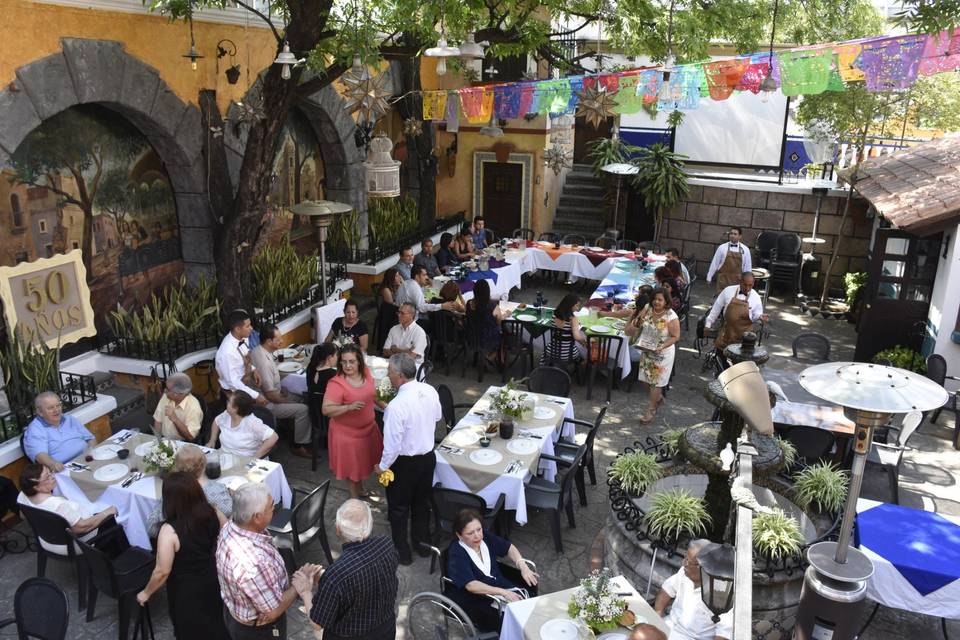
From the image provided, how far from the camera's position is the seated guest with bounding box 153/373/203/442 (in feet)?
22.5

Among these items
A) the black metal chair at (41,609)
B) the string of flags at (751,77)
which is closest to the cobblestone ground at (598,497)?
the black metal chair at (41,609)

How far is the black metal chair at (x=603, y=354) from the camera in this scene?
974cm

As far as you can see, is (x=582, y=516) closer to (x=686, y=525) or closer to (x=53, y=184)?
(x=686, y=525)

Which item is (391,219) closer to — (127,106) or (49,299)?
(127,106)

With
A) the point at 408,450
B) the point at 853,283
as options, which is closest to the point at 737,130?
the point at 853,283

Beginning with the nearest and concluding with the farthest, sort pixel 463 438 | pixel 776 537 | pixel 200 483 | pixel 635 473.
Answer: pixel 776 537 → pixel 200 483 → pixel 635 473 → pixel 463 438

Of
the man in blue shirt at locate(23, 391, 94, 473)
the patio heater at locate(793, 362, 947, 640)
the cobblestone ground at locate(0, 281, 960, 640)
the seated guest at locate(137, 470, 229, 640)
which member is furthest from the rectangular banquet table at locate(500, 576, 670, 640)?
the man in blue shirt at locate(23, 391, 94, 473)

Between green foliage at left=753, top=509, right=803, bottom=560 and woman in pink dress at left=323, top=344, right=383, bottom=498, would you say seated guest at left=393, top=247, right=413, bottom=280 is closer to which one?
woman in pink dress at left=323, top=344, right=383, bottom=498

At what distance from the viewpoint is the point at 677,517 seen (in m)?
5.62

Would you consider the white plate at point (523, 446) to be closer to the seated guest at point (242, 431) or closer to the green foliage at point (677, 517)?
the green foliage at point (677, 517)

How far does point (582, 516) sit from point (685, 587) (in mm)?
2523

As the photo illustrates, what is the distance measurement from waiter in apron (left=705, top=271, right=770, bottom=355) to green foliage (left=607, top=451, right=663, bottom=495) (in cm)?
356

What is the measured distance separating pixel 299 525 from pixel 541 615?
223 centimetres

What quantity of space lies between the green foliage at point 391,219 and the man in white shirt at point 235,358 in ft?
22.2
